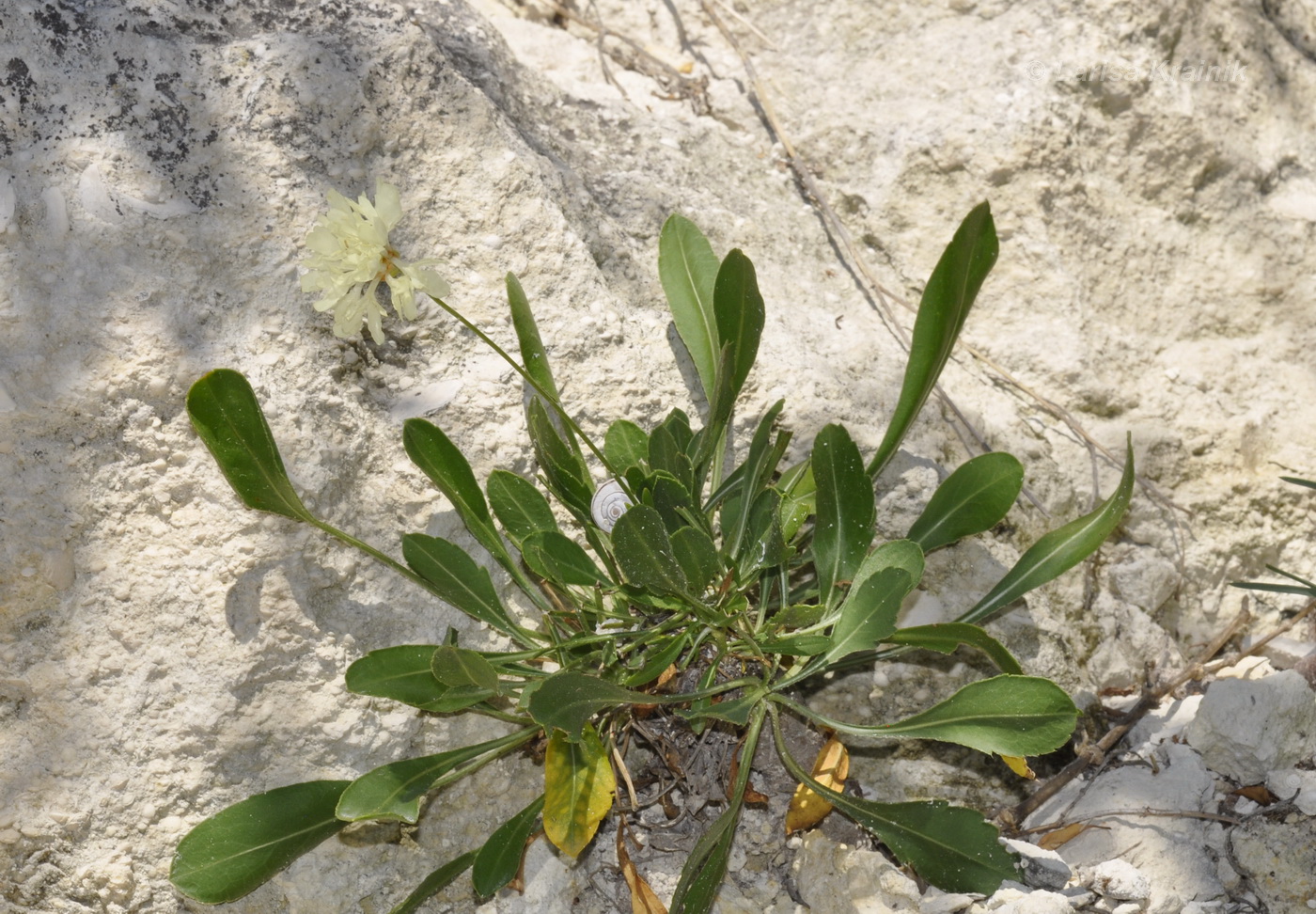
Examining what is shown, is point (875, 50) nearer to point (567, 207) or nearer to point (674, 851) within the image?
point (567, 207)

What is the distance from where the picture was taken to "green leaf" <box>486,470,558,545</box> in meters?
1.69

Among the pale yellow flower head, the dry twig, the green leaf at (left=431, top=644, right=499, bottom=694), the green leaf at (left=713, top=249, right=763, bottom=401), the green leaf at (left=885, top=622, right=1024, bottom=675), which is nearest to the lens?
the green leaf at (left=431, top=644, right=499, bottom=694)

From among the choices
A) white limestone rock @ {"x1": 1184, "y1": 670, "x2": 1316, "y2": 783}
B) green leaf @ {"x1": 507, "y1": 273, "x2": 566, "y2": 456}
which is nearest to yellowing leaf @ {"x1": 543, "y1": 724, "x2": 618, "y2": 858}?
green leaf @ {"x1": 507, "y1": 273, "x2": 566, "y2": 456}

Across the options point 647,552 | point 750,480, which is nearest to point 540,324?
point 750,480

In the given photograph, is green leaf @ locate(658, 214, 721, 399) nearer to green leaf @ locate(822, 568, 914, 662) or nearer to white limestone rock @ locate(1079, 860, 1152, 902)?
green leaf @ locate(822, 568, 914, 662)

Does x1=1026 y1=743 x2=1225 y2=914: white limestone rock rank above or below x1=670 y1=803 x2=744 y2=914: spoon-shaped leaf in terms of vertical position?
below

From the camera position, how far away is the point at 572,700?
1.42m

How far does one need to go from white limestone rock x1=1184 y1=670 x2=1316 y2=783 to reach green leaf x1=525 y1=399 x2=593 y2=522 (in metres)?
1.08

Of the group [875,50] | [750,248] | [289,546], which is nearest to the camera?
[289,546]

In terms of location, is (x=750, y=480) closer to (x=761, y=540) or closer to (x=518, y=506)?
(x=761, y=540)

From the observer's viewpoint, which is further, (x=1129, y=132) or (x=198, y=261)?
(x=1129, y=132)

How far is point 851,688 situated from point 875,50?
1.50 m

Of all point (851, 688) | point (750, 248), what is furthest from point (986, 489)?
point (750, 248)

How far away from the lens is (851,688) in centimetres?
183
